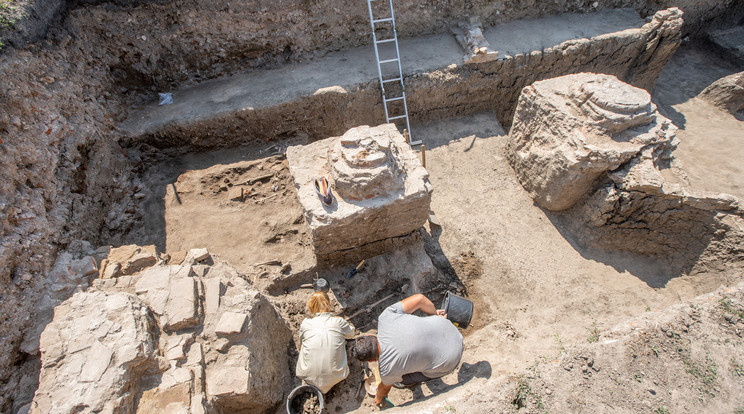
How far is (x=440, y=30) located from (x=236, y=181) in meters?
4.35

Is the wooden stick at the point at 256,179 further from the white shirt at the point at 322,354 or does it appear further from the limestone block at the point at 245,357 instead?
the white shirt at the point at 322,354

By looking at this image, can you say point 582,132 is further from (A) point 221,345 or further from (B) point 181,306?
(B) point 181,306

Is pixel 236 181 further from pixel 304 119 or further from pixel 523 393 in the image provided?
pixel 523 393

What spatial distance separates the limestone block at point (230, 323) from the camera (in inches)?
121

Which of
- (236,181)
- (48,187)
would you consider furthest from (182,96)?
(48,187)

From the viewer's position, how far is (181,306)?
3188 mm

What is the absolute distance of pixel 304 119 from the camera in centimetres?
570

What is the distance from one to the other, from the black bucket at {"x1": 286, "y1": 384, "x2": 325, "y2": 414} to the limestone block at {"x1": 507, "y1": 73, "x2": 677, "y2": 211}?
3676 millimetres

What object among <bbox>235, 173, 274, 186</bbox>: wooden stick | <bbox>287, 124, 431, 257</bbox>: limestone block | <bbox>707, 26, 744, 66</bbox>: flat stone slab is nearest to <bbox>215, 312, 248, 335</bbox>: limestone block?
<bbox>287, 124, 431, 257</bbox>: limestone block

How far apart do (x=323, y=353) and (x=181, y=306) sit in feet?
4.30

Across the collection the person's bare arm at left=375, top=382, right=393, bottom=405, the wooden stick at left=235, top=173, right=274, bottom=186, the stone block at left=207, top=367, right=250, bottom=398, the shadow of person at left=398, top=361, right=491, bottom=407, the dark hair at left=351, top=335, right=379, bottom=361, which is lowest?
the shadow of person at left=398, top=361, right=491, bottom=407

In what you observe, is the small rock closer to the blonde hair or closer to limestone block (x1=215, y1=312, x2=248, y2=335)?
limestone block (x1=215, y1=312, x2=248, y2=335)

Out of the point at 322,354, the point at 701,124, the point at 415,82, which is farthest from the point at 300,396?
the point at 701,124

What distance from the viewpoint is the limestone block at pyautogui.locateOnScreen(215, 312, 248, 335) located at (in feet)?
10.1
